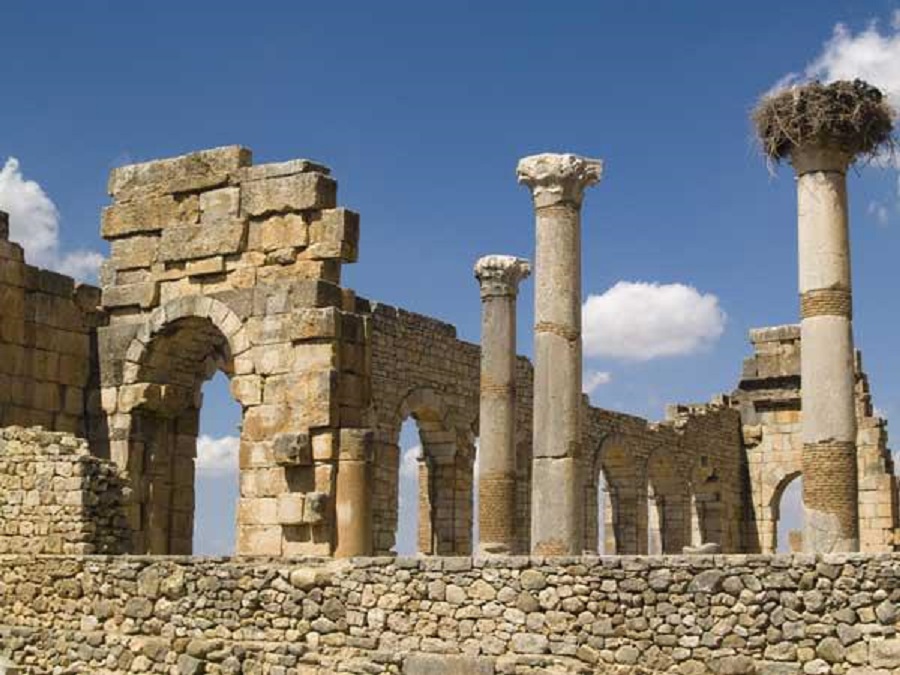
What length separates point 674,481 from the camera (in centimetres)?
3131

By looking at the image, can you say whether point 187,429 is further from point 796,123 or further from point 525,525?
point 525,525

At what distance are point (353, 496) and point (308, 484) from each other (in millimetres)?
560

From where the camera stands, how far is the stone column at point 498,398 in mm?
19703

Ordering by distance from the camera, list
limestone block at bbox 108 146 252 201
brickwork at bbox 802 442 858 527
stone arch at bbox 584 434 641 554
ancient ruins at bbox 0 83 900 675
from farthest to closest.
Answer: stone arch at bbox 584 434 641 554 < limestone block at bbox 108 146 252 201 < brickwork at bbox 802 442 858 527 < ancient ruins at bbox 0 83 900 675

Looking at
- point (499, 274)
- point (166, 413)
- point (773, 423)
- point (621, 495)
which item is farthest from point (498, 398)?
point (773, 423)

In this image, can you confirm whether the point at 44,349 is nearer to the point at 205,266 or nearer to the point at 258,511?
the point at 205,266

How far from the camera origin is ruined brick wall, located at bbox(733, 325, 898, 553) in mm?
29953

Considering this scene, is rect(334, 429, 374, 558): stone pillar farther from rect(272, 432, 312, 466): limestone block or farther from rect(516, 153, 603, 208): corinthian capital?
rect(516, 153, 603, 208): corinthian capital

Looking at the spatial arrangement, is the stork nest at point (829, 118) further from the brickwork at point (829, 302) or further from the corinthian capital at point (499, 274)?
the corinthian capital at point (499, 274)

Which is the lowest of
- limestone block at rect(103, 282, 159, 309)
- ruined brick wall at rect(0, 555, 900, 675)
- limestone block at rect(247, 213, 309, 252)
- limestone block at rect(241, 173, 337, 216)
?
ruined brick wall at rect(0, 555, 900, 675)

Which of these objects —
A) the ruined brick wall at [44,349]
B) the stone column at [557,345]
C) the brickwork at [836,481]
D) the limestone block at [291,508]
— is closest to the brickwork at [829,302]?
the brickwork at [836,481]

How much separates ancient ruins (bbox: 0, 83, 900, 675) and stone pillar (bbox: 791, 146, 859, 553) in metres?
0.02

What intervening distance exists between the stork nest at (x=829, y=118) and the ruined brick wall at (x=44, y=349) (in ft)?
28.1

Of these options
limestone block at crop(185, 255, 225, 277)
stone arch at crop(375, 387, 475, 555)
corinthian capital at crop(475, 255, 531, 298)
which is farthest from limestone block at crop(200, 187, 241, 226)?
stone arch at crop(375, 387, 475, 555)
